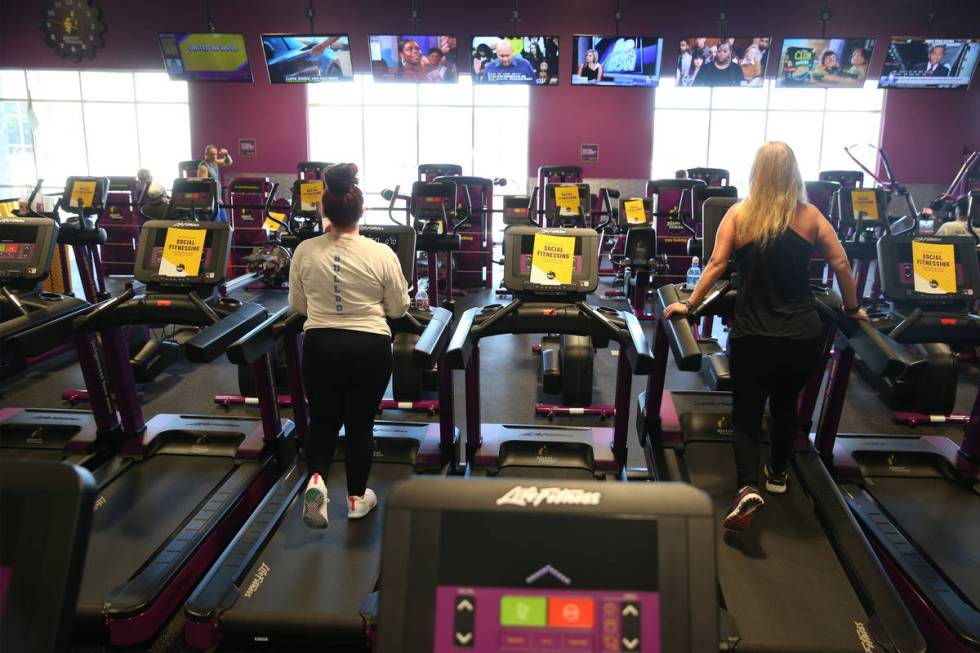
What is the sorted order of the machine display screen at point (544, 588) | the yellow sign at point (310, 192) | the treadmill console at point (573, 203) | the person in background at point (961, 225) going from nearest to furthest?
the machine display screen at point (544, 588)
the person in background at point (961, 225)
the yellow sign at point (310, 192)
the treadmill console at point (573, 203)

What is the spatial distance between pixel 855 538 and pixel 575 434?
1372mm

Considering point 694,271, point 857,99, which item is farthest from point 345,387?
point 857,99

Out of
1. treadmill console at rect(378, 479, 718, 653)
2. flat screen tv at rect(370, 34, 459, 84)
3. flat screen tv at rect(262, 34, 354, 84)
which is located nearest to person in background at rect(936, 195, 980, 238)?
treadmill console at rect(378, 479, 718, 653)

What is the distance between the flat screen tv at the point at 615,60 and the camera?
8852 mm

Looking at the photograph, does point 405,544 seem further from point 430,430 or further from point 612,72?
point 612,72

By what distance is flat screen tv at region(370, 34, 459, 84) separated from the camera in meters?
9.29

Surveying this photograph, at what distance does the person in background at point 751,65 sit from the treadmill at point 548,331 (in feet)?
23.5

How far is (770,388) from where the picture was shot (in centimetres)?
262

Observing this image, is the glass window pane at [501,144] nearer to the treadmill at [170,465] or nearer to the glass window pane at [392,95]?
the glass window pane at [392,95]

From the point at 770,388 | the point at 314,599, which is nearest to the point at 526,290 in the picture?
the point at 770,388

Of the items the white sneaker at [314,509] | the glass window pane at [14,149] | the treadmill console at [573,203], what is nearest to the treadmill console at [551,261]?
the white sneaker at [314,509]

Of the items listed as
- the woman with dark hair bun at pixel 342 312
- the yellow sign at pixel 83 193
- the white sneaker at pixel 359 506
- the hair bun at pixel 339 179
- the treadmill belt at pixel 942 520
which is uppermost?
the hair bun at pixel 339 179

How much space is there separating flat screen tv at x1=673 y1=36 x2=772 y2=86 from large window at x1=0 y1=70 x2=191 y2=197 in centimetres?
833

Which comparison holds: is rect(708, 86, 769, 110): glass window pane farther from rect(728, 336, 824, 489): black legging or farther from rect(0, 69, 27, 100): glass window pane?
rect(0, 69, 27, 100): glass window pane
